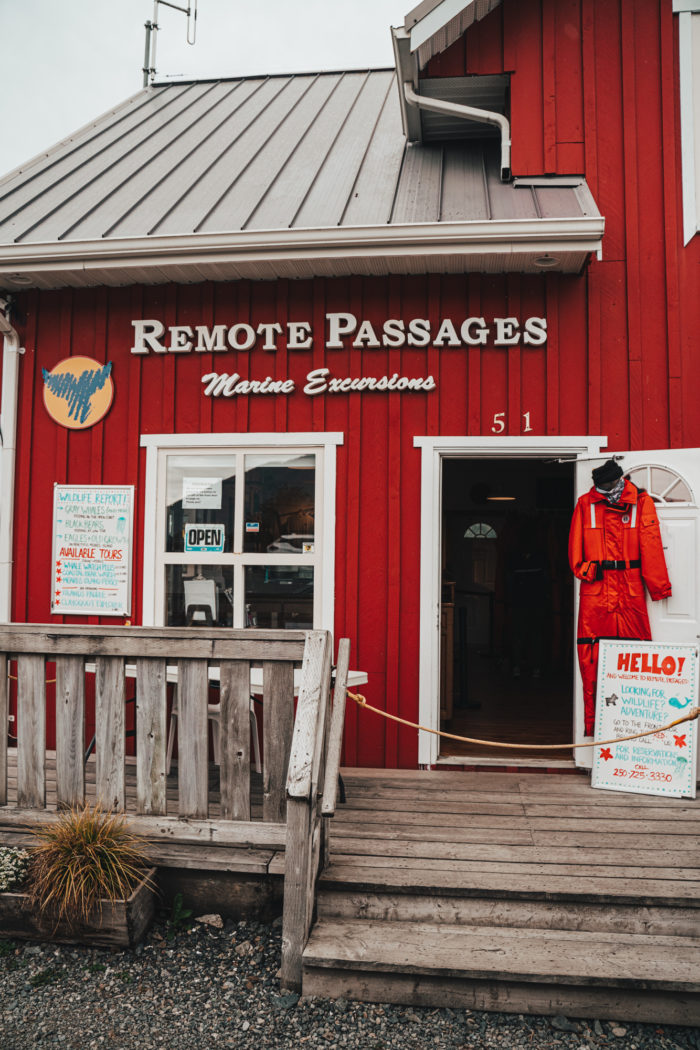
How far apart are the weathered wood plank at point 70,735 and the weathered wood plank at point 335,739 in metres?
1.34

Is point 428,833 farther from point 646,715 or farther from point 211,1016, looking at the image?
point 646,715

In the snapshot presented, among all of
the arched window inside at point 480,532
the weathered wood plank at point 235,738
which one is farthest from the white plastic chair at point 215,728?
the arched window inside at point 480,532

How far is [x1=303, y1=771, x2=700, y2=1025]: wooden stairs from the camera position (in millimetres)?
3113

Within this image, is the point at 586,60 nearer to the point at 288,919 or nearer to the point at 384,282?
the point at 384,282

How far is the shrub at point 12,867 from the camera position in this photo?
361 centimetres

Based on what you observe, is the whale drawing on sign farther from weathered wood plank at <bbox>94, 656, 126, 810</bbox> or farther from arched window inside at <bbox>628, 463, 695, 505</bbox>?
weathered wood plank at <bbox>94, 656, 126, 810</bbox>

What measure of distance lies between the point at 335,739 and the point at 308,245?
3.25 meters

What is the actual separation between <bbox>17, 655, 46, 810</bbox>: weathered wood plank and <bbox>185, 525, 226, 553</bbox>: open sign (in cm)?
181

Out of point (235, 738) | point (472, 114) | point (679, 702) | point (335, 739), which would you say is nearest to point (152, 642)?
point (235, 738)

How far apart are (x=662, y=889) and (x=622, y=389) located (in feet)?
10.7

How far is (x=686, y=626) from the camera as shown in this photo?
16.3 ft

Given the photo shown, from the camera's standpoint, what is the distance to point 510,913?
3.46 metres

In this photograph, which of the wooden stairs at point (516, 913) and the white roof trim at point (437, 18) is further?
the white roof trim at point (437, 18)

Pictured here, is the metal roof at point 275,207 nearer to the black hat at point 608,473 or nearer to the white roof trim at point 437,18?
the white roof trim at point 437,18
